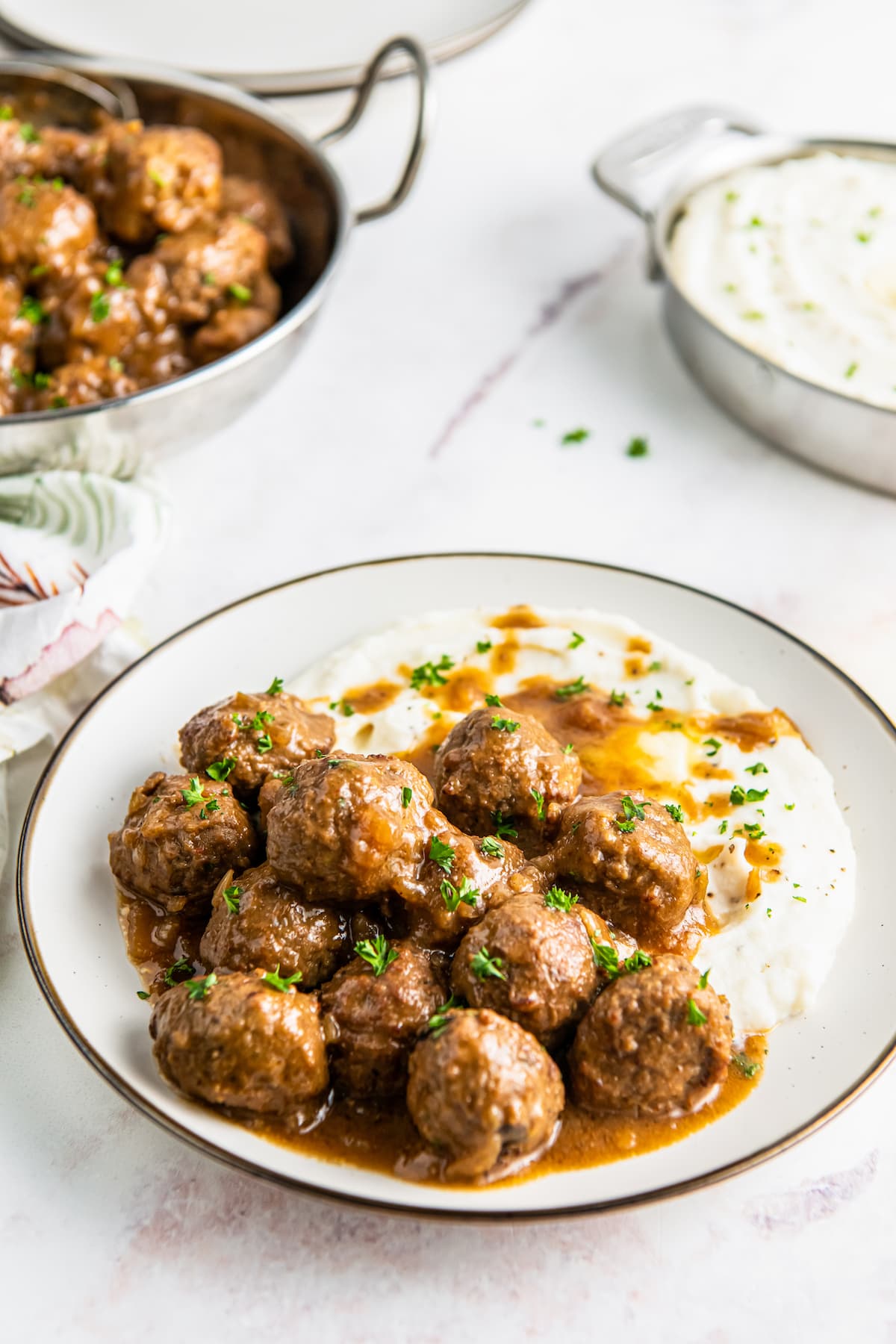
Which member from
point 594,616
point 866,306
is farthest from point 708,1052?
point 866,306

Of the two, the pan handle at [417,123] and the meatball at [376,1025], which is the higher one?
the pan handle at [417,123]

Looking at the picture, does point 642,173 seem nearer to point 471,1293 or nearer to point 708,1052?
point 708,1052

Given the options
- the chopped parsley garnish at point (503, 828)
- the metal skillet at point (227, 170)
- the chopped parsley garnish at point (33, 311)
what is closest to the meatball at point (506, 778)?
the chopped parsley garnish at point (503, 828)

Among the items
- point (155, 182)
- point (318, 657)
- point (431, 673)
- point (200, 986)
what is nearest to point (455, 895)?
point (200, 986)

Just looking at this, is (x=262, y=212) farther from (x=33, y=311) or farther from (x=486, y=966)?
(x=486, y=966)

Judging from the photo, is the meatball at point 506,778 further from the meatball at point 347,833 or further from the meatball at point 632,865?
the meatball at point 347,833

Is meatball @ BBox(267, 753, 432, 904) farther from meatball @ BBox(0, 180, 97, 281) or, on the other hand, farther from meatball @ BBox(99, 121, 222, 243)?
meatball @ BBox(99, 121, 222, 243)

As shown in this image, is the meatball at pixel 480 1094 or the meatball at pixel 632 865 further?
the meatball at pixel 632 865
